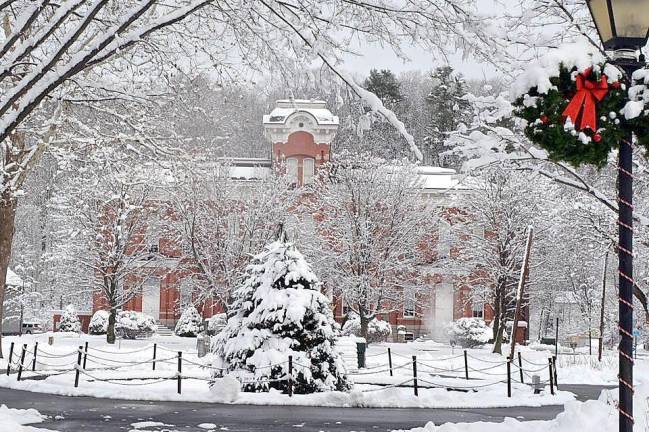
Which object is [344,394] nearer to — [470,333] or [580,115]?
[580,115]

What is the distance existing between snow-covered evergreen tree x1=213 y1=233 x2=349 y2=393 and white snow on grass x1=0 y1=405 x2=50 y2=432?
4505 mm

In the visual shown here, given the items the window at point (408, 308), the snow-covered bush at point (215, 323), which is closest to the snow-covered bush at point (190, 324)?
the snow-covered bush at point (215, 323)

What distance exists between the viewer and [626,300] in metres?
5.86

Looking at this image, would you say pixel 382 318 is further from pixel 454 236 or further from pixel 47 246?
pixel 47 246

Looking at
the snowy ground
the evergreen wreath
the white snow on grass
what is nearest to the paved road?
the white snow on grass

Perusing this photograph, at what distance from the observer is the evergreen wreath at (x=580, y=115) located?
Answer: 6492 mm

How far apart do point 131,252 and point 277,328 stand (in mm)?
26786

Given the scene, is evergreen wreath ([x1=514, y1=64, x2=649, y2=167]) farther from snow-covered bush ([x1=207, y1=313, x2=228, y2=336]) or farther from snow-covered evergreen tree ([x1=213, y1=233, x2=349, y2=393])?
snow-covered bush ([x1=207, y1=313, x2=228, y2=336])

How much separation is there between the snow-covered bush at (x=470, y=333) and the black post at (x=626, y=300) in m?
35.7

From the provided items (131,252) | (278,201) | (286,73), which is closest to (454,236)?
(278,201)

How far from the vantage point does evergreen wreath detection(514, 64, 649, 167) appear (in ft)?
21.3

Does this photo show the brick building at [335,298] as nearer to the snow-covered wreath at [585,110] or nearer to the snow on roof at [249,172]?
the snow on roof at [249,172]

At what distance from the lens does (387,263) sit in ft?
118

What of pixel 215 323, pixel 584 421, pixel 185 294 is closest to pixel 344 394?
pixel 584 421
